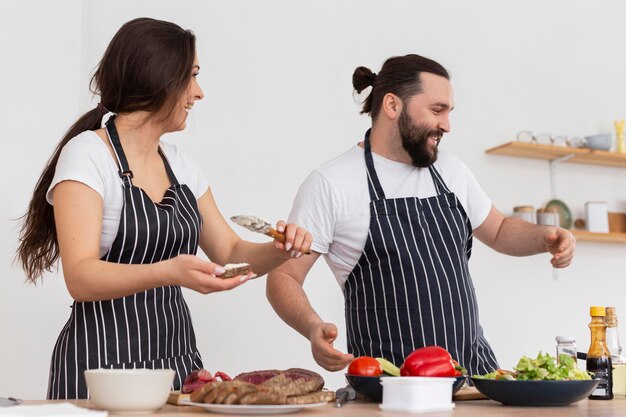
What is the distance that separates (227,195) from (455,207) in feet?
3.93

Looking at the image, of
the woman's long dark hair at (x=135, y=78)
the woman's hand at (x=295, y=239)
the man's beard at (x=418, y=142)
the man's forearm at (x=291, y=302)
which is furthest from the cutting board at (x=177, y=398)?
the man's beard at (x=418, y=142)

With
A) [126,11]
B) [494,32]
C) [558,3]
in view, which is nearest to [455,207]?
[126,11]

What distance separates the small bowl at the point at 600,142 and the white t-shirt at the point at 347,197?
176 cm

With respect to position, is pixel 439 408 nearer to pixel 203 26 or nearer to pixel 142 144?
pixel 142 144

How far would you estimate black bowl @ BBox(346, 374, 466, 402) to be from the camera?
1479 mm

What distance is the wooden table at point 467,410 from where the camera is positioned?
1300 millimetres

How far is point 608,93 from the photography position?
13.7ft

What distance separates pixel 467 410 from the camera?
139cm

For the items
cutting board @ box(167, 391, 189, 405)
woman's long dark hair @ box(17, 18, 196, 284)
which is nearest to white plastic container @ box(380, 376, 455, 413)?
cutting board @ box(167, 391, 189, 405)

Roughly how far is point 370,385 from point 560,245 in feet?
2.72

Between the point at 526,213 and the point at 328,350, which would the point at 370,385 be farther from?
the point at 526,213

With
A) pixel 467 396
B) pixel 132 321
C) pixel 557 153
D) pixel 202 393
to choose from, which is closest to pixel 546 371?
pixel 467 396

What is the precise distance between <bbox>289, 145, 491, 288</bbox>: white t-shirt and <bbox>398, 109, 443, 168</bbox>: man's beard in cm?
5

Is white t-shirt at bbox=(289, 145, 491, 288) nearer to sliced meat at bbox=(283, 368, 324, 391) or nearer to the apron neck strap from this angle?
the apron neck strap
